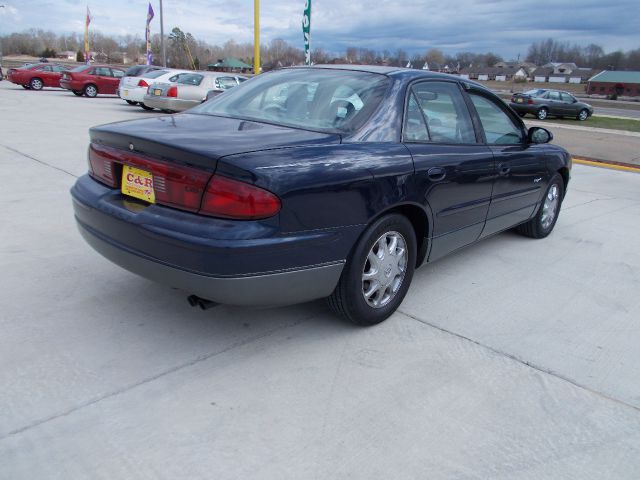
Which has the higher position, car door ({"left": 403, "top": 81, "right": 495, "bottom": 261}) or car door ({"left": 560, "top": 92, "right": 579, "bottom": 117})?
car door ({"left": 560, "top": 92, "right": 579, "bottom": 117})

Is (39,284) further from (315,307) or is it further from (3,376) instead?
(315,307)

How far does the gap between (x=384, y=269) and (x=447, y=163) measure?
87 cm

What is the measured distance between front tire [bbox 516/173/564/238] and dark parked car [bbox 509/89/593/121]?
20.6 m

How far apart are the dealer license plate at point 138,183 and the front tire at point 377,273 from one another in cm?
113

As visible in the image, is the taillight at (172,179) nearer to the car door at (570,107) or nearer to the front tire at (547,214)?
the front tire at (547,214)

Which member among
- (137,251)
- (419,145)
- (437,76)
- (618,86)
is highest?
(618,86)

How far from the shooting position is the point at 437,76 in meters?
3.73

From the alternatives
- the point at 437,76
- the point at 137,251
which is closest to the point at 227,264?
the point at 137,251

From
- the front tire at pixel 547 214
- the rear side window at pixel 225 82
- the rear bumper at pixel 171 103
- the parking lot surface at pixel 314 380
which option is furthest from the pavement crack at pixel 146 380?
the rear side window at pixel 225 82

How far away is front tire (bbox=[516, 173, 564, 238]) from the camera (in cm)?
519

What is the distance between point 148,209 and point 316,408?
1306mm

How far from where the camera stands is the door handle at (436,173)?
3305 mm

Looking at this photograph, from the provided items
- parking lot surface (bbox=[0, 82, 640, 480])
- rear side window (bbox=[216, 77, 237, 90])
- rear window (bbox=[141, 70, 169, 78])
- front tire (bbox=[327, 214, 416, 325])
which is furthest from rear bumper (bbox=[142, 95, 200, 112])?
front tire (bbox=[327, 214, 416, 325])

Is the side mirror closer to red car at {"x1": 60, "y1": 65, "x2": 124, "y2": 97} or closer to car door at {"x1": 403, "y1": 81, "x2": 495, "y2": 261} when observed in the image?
car door at {"x1": 403, "y1": 81, "x2": 495, "y2": 261}
